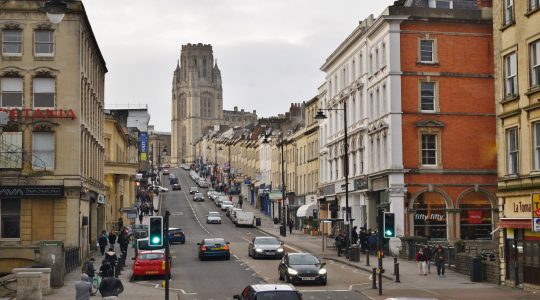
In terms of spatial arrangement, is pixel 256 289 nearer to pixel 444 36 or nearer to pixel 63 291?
pixel 63 291

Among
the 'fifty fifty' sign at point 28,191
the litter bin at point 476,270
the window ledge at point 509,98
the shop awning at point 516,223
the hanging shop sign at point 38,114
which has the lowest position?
the litter bin at point 476,270

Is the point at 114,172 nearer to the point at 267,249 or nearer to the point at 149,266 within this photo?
the point at 267,249

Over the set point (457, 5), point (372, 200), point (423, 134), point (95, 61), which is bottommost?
point (372, 200)

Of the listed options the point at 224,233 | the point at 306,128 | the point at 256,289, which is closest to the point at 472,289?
the point at 256,289

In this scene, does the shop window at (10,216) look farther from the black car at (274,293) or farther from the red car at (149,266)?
the black car at (274,293)

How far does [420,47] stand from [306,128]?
32051 millimetres

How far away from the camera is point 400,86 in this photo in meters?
53.9

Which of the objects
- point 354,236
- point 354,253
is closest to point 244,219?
point 354,236

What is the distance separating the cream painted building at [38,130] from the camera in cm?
4347

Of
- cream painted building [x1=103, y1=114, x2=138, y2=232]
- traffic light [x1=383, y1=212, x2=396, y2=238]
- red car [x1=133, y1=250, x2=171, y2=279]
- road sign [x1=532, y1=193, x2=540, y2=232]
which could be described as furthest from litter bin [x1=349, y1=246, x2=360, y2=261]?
cream painted building [x1=103, y1=114, x2=138, y2=232]


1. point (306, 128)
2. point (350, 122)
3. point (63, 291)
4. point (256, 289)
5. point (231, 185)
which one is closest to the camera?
point (256, 289)

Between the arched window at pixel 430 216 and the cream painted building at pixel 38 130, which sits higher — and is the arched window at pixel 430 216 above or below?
below

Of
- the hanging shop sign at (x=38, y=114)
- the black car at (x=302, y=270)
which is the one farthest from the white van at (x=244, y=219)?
the black car at (x=302, y=270)

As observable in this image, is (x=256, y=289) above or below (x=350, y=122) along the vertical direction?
below
